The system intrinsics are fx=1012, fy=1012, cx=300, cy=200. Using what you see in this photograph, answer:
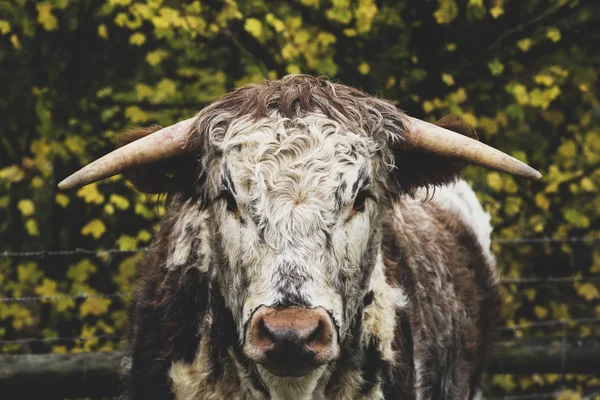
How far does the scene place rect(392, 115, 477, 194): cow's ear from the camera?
395cm

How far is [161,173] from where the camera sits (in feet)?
12.8

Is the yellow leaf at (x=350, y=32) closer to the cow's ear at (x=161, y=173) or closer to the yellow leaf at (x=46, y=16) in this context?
the yellow leaf at (x=46, y=16)

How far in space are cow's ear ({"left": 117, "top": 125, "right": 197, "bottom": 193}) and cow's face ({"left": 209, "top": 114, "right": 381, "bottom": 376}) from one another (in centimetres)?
Result: 22

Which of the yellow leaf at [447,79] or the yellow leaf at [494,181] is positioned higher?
the yellow leaf at [447,79]

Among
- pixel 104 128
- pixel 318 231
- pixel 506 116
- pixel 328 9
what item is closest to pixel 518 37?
pixel 506 116

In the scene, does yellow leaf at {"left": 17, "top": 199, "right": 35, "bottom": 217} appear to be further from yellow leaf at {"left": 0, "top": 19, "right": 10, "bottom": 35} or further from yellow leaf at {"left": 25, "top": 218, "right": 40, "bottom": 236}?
yellow leaf at {"left": 0, "top": 19, "right": 10, "bottom": 35}

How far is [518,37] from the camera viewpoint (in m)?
7.09

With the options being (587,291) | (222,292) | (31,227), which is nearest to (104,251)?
(31,227)

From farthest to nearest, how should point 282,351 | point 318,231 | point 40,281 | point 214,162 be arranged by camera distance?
1. point 40,281
2. point 214,162
3. point 318,231
4. point 282,351

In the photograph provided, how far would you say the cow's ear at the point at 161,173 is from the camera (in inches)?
152

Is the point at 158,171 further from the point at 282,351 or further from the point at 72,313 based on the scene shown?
the point at 72,313

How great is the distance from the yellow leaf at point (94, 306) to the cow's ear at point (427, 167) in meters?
3.57

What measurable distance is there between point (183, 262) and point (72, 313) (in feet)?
12.4

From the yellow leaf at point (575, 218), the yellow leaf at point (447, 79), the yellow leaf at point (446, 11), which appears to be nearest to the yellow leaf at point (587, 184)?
the yellow leaf at point (575, 218)
